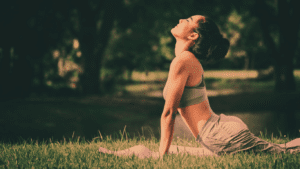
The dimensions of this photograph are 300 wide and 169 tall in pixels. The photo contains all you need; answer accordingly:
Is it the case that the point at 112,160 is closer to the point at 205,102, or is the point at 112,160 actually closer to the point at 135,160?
the point at 135,160

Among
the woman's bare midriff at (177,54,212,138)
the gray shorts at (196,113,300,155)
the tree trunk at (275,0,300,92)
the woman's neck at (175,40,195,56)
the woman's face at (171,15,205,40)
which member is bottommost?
the gray shorts at (196,113,300,155)

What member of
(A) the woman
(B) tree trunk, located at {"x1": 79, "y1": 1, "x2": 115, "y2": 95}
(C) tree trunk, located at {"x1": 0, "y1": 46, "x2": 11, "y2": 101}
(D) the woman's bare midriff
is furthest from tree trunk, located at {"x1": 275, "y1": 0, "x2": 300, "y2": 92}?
(D) the woman's bare midriff

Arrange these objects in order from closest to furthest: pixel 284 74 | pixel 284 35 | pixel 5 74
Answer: pixel 5 74 → pixel 284 35 → pixel 284 74

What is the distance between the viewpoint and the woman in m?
3.34

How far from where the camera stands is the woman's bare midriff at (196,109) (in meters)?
3.40

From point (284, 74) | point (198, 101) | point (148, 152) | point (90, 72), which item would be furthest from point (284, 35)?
point (148, 152)

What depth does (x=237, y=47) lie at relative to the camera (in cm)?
4150

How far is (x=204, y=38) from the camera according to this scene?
3.48m

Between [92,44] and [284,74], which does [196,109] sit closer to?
[92,44]

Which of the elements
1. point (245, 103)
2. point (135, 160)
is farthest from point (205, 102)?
point (245, 103)

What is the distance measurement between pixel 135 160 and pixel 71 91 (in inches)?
553

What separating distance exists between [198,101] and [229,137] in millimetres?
512

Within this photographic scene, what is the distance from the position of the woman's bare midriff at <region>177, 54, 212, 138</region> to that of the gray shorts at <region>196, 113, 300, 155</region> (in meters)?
0.06

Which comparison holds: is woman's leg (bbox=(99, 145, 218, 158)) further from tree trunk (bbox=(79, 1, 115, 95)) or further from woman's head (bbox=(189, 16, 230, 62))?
tree trunk (bbox=(79, 1, 115, 95))
